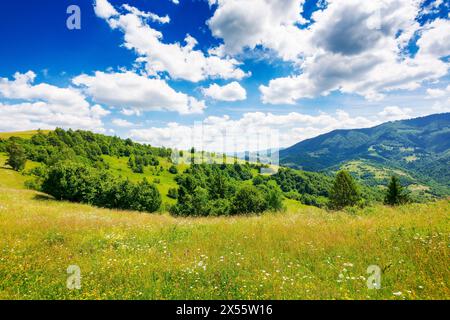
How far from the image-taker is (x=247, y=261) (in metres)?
6.59

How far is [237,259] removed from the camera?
6781 millimetres

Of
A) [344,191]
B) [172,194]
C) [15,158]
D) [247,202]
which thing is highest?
[15,158]

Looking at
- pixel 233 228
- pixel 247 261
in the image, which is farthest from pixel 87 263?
pixel 233 228

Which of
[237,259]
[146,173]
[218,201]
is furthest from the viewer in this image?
[146,173]

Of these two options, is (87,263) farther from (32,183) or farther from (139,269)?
(32,183)

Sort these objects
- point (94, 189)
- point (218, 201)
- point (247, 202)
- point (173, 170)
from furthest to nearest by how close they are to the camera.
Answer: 1. point (173, 170)
2. point (218, 201)
3. point (247, 202)
4. point (94, 189)

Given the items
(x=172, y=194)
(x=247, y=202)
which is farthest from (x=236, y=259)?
(x=172, y=194)

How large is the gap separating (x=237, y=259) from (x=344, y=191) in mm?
49912

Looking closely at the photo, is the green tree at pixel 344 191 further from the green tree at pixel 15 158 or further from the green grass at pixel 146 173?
the green tree at pixel 15 158

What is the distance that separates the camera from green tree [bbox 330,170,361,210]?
49.2 metres

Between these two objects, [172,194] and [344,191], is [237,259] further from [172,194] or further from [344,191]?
[172,194]

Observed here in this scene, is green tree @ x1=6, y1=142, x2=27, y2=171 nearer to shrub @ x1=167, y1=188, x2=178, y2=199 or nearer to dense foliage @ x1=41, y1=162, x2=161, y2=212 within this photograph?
dense foliage @ x1=41, y1=162, x2=161, y2=212

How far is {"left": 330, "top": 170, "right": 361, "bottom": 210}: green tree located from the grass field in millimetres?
42357

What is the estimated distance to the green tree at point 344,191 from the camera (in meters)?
49.2
